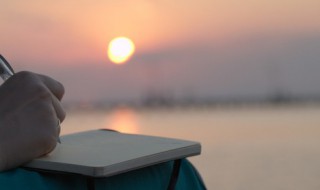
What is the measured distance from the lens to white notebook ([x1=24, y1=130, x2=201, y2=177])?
71 cm

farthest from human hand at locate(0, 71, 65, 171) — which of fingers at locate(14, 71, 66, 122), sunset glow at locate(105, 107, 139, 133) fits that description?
sunset glow at locate(105, 107, 139, 133)

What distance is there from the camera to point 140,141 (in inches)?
34.7

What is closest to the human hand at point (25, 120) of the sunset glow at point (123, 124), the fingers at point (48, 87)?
the fingers at point (48, 87)

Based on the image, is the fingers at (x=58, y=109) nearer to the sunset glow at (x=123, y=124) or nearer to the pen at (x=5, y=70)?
the pen at (x=5, y=70)

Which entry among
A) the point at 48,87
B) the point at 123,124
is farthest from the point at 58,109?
the point at 123,124

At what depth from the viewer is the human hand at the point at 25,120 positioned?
730mm

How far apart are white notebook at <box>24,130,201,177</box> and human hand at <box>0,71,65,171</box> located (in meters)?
0.02

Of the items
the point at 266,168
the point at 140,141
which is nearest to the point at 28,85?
the point at 140,141

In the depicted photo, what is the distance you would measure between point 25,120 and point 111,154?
0.12 m

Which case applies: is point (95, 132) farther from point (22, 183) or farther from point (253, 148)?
point (253, 148)

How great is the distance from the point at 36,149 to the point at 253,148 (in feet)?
32.1

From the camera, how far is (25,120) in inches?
28.9

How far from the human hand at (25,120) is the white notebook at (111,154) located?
0.02m

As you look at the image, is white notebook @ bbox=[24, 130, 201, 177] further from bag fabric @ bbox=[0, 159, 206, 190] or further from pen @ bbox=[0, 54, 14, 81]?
pen @ bbox=[0, 54, 14, 81]
